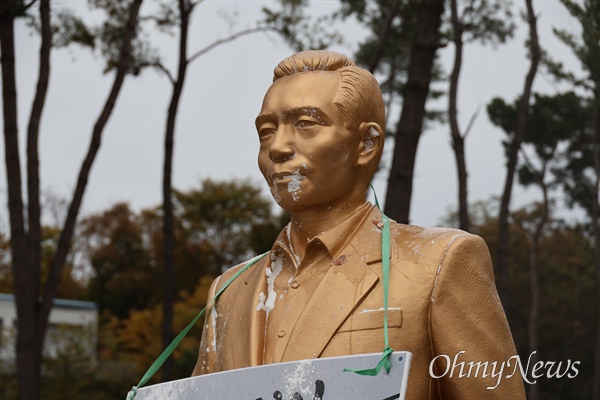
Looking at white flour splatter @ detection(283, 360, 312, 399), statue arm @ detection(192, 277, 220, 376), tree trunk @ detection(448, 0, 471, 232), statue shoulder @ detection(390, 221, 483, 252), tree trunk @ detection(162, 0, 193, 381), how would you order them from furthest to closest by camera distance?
tree trunk @ detection(162, 0, 193, 381), tree trunk @ detection(448, 0, 471, 232), statue arm @ detection(192, 277, 220, 376), statue shoulder @ detection(390, 221, 483, 252), white flour splatter @ detection(283, 360, 312, 399)

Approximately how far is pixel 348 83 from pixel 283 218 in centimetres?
2528

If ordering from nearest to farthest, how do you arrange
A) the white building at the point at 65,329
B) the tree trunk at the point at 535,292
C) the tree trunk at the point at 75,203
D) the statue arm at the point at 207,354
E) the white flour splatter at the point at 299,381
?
the white flour splatter at the point at 299,381, the statue arm at the point at 207,354, the tree trunk at the point at 75,203, the tree trunk at the point at 535,292, the white building at the point at 65,329

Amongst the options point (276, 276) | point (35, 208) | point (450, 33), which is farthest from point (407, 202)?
Result: point (450, 33)

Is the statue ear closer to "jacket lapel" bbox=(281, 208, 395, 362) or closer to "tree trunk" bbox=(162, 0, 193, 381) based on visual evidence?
"jacket lapel" bbox=(281, 208, 395, 362)

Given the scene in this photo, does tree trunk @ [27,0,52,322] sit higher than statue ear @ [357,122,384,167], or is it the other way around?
tree trunk @ [27,0,52,322]

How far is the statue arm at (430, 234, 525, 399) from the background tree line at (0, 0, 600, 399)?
5.08m

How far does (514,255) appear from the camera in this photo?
97.1 feet

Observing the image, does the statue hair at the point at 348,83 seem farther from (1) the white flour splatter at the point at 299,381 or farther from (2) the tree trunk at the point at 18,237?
(2) the tree trunk at the point at 18,237

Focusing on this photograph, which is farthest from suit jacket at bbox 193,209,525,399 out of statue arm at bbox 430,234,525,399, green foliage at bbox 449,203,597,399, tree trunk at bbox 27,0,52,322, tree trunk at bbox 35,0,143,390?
green foliage at bbox 449,203,597,399

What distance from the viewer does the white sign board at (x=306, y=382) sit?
10.8 feet

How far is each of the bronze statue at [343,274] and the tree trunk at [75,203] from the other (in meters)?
6.32

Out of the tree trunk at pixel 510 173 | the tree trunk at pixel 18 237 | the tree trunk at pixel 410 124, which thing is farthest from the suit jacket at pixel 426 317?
the tree trunk at pixel 510 173

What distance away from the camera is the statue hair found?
3.93 m

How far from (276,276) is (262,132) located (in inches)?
19.8
